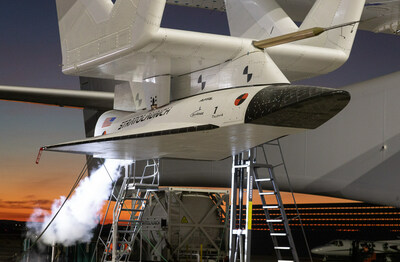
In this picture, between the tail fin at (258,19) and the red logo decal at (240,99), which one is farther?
the tail fin at (258,19)

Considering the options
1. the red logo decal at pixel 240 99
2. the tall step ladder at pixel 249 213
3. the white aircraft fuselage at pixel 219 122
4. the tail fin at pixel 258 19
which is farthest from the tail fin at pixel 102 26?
the tail fin at pixel 258 19

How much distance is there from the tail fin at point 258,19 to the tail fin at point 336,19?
2.62 ft

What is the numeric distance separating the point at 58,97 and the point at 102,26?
24.0 ft

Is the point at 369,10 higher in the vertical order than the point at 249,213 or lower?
higher

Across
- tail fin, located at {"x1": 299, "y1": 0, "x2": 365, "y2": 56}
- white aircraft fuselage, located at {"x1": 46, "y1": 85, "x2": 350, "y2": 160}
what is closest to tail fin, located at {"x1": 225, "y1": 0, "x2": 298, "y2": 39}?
tail fin, located at {"x1": 299, "y1": 0, "x2": 365, "y2": 56}

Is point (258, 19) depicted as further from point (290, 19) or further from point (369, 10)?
point (369, 10)

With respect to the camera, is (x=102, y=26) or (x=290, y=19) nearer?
(x=102, y=26)

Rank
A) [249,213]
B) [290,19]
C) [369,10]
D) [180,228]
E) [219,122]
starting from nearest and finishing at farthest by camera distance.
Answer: [219,122] < [249,213] < [290,19] < [180,228] < [369,10]

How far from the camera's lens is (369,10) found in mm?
19203

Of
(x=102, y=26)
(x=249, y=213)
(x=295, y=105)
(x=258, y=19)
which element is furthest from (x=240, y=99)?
(x=258, y=19)

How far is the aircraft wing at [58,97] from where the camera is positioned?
17.4m

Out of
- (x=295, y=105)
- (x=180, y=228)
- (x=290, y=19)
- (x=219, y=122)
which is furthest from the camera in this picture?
(x=180, y=228)

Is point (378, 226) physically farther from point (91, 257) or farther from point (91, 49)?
point (91, 49)

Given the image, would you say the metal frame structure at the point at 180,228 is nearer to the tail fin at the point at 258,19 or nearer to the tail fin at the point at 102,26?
the tail fin at the point at 258,19
